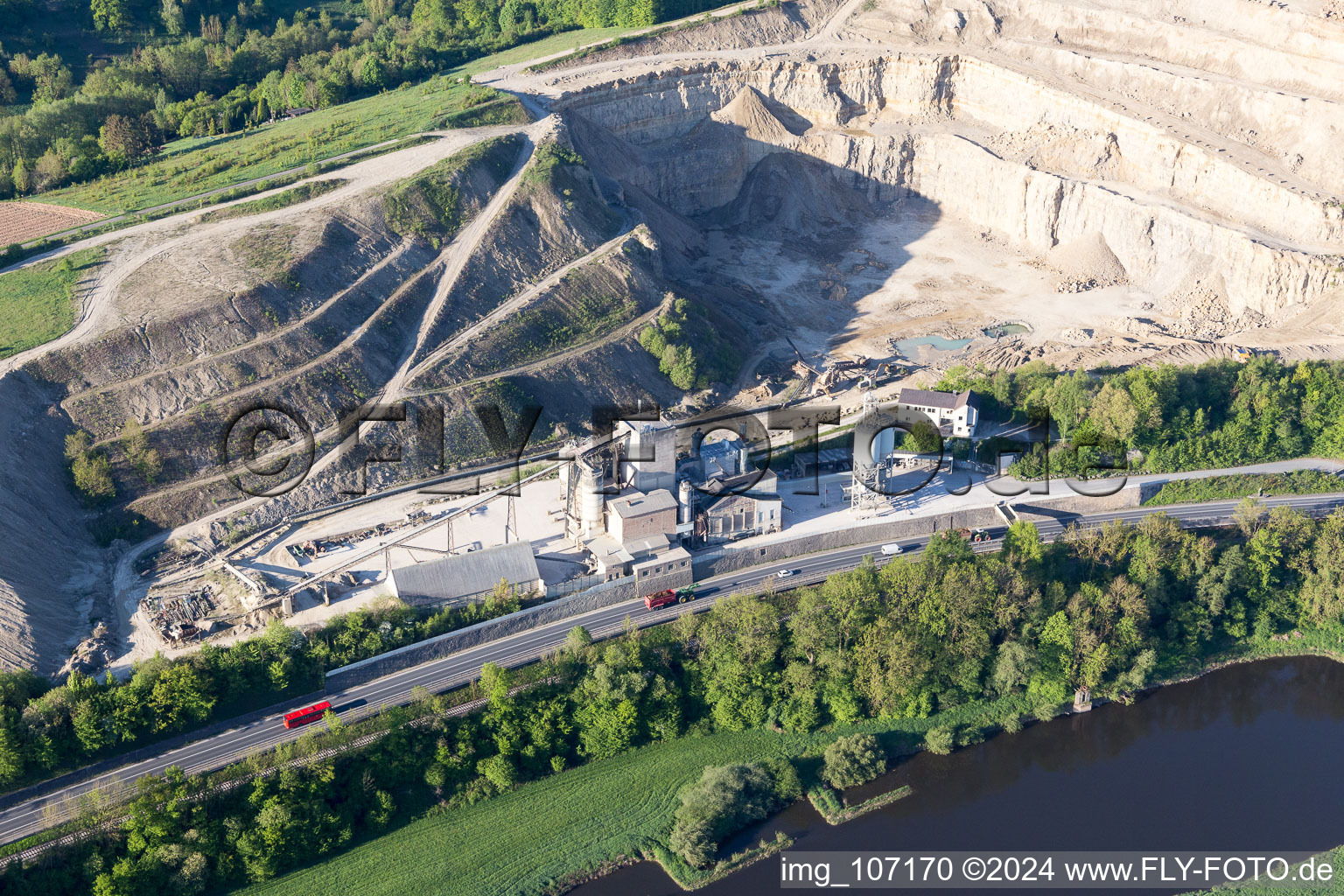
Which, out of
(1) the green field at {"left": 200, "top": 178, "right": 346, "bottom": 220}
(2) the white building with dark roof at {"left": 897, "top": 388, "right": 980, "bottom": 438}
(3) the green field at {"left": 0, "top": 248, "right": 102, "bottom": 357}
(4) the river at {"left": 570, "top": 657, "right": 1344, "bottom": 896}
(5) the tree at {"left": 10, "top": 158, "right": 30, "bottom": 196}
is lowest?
(4) the river at {"left": 570, "top": 657, "right": 1344, "bottom": 896}

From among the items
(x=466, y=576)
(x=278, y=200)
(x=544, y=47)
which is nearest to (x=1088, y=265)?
(x=544, y=47)

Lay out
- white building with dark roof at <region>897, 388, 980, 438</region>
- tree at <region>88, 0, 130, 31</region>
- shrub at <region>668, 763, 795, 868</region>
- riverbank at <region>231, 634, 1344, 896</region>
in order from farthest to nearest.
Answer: tree at <region>88, 0, 130, 31</region> → white building with dark roof at <region>897, 388, 980, 438</region> → shrub at <region>668, 763, 795, 868</region> → riverbank at <region>231, 634, 1344, 896</region>

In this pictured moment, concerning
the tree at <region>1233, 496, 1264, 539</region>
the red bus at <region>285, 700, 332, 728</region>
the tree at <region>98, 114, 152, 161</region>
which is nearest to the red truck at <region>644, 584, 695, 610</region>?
the red bus at <region>285, 700, 332, 728</region>

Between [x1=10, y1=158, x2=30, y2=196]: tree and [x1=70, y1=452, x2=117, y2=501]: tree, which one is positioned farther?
[x1=10, y1=158, x2=30, y2=196]: tree

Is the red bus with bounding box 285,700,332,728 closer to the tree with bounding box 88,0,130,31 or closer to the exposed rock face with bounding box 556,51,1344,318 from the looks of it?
the exposed rock face with bounding box 556,51,1344,318

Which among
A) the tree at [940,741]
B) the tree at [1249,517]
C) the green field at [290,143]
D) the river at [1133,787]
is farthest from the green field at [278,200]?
the tree at [1249,517]

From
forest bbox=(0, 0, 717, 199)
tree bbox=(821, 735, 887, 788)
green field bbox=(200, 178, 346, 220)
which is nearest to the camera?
tree bbox=(821, 735, 887, 788)

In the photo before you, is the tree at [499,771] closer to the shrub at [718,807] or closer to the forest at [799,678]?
the forest at [799,678]

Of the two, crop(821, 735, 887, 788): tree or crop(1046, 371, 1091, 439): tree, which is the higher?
crop(1046, 371, 1091, 439): tree
